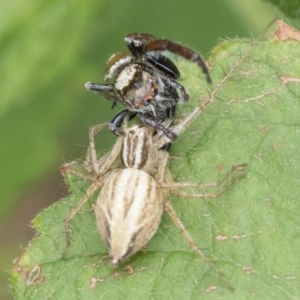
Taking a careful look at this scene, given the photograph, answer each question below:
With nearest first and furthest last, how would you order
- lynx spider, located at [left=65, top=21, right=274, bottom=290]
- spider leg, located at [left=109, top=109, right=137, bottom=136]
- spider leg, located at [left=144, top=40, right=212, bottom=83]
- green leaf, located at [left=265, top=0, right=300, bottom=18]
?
1. spider leg, located at [left=144, top=40, right=212, bottom=83]
2. lynx spider, located at [left=65, top=21, right=274, bottom=290]
3. spider leg, located at [left=109, top=109, right=137, bottom=136]
4. green leaf, located at [left=265, top=0, right=300, bottom=18]

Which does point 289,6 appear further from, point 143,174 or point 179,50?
point 143,174

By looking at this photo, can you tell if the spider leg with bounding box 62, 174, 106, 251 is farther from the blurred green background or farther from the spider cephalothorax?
the blurred green background

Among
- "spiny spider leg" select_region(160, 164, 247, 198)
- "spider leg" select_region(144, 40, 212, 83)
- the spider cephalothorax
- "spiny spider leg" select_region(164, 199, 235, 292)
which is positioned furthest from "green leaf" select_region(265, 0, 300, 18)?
"spiny spider leg" select_region(164, 199, 235, 292)

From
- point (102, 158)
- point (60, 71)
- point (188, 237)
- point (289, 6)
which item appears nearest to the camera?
point (188, 237)

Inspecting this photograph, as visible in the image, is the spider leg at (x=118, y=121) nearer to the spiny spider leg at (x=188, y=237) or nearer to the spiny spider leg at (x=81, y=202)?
the spiny spider leg at (x=81, y=202)

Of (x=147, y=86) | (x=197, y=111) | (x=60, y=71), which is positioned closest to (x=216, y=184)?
(x=197, y=111)

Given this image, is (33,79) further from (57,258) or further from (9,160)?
(57,258)

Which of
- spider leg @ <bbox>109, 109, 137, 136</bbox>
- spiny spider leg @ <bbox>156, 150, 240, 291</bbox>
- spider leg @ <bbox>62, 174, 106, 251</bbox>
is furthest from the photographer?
spider leg @ <bbox>109, 109, 137, 136</bbox>
